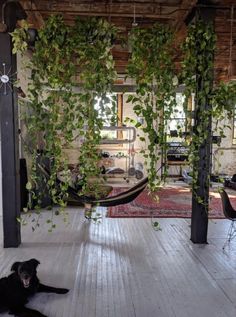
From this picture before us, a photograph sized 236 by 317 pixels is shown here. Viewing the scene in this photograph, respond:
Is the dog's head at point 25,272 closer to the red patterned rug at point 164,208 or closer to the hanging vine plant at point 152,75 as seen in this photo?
the hanging vine plant at point 152,75

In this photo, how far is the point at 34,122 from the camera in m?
2.39

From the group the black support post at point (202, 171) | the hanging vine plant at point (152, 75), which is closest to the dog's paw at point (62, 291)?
the hanging vine plant at point (152, 75)

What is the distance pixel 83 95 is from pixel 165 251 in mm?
1919

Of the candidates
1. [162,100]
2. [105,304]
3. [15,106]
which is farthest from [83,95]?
[105,304]

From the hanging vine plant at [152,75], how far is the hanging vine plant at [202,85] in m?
0.25

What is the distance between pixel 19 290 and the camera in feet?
6.85

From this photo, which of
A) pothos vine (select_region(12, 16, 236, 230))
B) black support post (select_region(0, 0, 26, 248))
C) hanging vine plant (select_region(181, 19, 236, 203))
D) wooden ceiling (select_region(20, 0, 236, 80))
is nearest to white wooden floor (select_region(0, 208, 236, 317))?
black support post (select_region(0, 0, 26, 248))

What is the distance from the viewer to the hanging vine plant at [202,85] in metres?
2.54

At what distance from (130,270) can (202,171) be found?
51.2 inches

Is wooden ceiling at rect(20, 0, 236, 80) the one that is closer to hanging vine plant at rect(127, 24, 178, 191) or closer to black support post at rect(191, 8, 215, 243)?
black support post at rect(191, 8, 215, 243)

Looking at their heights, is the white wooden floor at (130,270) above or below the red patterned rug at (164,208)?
above

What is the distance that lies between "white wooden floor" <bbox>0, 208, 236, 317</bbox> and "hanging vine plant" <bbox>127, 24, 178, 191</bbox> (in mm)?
1073

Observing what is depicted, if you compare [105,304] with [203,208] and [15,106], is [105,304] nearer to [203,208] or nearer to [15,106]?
[203,208]

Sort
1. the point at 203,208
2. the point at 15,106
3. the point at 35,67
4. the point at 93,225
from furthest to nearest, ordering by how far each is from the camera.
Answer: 1. the point at 93,225
2. the point at 203,208
3. the point at 15,106
4. the point at 35,67
